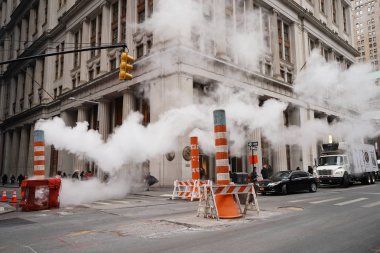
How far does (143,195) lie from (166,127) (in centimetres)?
461

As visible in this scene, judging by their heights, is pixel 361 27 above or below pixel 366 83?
above

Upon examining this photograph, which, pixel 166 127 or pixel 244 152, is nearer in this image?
pixel 166 127

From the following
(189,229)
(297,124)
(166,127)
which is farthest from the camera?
(297,124)

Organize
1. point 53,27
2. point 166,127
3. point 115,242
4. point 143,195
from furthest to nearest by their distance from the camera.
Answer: point 53,27
point 166,127
point 143,195
point 115,242

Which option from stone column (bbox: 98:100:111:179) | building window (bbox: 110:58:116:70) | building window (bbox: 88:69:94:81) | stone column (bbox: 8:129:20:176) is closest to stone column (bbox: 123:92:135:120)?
stone column (bbox: 98:100:111:179)

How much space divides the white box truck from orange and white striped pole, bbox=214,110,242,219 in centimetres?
1501

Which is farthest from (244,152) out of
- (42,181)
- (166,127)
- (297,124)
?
(42,181)

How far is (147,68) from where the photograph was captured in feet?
81.8

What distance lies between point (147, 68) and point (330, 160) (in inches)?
620

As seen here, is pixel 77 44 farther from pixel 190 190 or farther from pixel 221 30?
pixel 190 190

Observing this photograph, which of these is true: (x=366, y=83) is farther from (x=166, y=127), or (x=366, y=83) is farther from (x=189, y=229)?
(x=189, y=229)

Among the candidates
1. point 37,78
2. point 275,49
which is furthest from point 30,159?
point 275,49

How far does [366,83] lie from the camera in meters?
28.9

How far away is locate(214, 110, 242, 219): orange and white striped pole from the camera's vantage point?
29.1 ft
